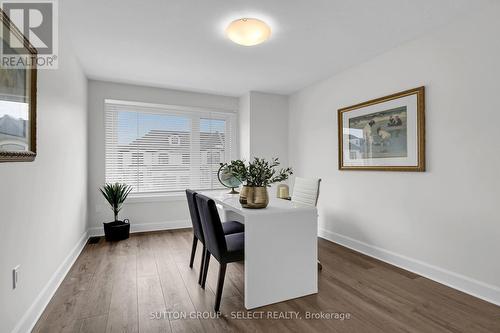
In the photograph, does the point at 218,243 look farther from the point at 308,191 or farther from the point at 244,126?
the point at 244,126

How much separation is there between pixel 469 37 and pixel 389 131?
3.33 ft

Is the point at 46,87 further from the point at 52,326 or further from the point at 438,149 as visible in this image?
the point at 438,149

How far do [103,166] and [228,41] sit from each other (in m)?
2.66

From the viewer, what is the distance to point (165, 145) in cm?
447

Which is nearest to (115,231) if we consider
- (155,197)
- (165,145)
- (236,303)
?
(155,197)

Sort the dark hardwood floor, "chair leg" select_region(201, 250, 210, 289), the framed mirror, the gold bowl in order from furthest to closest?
"chair leg" select_region(201, 250, 210, 289), the gold bowl, the dark hardwood floor, the framed mirror

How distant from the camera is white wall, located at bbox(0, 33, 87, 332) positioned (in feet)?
4.96

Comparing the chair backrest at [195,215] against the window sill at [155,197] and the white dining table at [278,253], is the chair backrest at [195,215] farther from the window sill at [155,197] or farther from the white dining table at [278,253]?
the window sill at [155,197]

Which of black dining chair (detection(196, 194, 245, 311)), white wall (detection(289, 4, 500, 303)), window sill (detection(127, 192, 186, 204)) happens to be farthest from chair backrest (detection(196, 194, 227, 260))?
window sill (detection(127, 192, 186, 204))

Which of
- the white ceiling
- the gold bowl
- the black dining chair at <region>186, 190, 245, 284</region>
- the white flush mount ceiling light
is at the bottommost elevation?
the black dining chair at <region>186, 190, 245, 284</region>

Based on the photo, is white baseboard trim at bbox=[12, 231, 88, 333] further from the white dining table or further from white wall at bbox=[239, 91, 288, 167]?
white wall at bbox=[239, 91, 288, 167]

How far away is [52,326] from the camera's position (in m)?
1.78

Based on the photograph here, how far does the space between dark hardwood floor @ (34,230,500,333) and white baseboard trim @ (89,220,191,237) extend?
3.36ft

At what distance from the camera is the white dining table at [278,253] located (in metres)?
1.96
